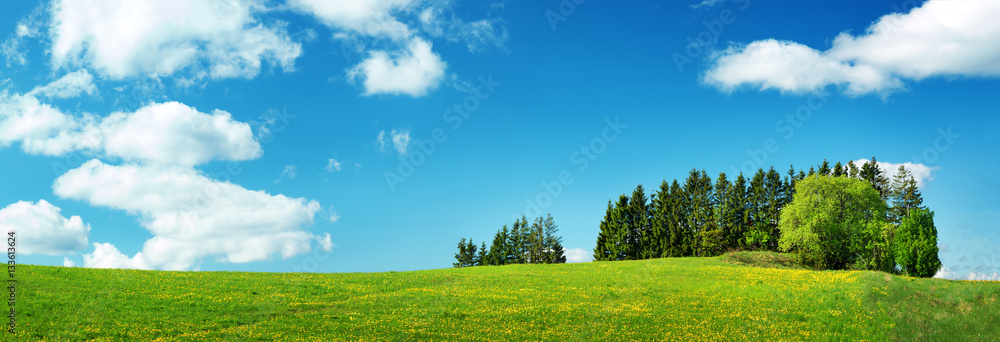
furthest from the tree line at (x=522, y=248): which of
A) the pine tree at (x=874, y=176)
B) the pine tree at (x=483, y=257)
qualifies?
the pine tree at (x=874, y=176)

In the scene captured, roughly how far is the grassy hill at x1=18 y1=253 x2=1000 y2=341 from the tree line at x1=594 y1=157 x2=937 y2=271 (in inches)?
1973

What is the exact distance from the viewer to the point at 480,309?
29.1m

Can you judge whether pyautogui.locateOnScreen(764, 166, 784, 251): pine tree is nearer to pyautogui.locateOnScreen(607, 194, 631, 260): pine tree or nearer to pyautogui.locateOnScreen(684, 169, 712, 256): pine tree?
pyautogui.locateOnScreen(684, 169, 712, 256): pine tree

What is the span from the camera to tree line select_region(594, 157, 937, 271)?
9000 centimetres

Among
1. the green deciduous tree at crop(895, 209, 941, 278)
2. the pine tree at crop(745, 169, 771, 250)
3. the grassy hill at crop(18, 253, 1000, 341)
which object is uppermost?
the pine tree at crop(745, 169, 771, 250)

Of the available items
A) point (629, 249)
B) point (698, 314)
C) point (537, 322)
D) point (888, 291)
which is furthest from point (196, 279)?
point (629, 249)

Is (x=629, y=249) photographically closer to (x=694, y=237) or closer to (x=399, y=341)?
(x=694, y=237)

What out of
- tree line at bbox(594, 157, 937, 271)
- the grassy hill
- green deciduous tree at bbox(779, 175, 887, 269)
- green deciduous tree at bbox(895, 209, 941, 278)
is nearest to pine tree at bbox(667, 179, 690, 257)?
tree line at bbox(594, 157, 937, 271)

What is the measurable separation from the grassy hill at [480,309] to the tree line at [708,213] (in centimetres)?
5012

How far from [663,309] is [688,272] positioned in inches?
783

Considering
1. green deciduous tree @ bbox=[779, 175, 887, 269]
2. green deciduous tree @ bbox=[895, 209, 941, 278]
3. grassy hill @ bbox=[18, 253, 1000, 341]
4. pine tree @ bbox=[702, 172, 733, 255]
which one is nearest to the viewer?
grassy hill @ bbox=[18, 253, 1000, 341]

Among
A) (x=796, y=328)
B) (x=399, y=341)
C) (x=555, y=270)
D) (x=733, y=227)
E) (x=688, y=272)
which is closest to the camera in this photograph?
(x=399, y=341)

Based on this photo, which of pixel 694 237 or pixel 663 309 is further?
pixel 694 237

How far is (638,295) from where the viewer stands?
1366 inches
